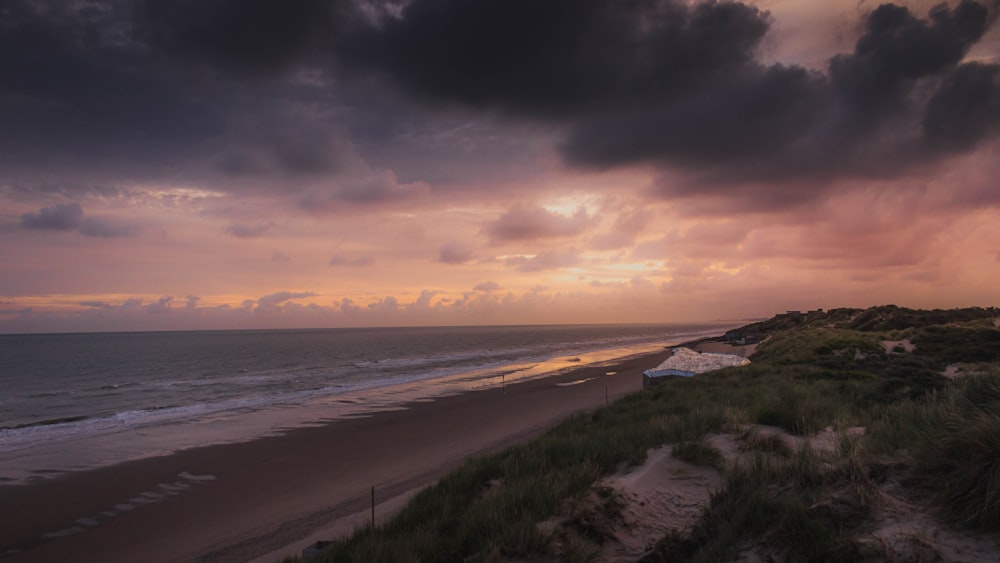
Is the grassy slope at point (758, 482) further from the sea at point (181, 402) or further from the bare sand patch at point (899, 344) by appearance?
the sea at point (181, 402)

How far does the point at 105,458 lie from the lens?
1678 centimetres

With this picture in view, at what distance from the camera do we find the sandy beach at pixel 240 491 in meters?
9.88

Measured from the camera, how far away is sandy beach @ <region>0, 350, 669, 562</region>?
32.4 feet

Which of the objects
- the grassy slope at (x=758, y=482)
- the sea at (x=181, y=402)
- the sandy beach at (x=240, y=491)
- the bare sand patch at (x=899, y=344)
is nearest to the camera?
the grassy slope at (x=758, y=482)

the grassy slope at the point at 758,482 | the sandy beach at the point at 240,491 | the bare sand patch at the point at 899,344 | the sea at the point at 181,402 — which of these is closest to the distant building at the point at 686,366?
the sandy beach at the point at 240,491

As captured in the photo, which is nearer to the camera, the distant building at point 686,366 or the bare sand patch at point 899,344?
the distant building at point 686,366

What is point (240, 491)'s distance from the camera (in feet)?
42.7

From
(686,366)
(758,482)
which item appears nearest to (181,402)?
(686,366)

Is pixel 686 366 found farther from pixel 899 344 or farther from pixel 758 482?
pixel 758 482

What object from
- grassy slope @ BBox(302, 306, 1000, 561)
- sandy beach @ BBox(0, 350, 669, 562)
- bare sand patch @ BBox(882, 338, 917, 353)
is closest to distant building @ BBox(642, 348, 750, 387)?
sandy beach @ BBox(0, 350, 669, 562)

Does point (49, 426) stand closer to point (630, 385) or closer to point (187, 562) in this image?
point (187, 562)

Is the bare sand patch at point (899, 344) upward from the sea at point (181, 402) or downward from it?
upward

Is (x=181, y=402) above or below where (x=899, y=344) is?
below

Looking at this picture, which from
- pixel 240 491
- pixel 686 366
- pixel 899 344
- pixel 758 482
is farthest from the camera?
pixel 686 366
